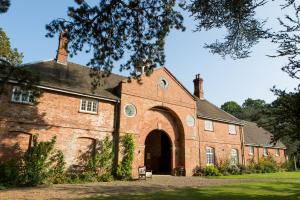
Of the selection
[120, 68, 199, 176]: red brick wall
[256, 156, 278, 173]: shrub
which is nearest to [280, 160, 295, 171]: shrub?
[256, 156, 278, 173]: shrub

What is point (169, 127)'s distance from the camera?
26.3m

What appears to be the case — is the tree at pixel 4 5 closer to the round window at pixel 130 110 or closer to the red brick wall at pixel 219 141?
the round window at pixel 130 110

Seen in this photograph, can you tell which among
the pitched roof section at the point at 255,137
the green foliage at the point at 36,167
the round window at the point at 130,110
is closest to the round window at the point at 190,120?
the round window at the point at 130,110

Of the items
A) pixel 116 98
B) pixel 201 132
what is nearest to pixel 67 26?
pixel 116 98

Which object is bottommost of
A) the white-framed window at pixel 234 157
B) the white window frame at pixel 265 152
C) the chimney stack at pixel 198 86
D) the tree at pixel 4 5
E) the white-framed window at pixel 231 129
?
the white-framed window at pixel 234 157

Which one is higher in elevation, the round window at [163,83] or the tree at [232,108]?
the tree at [232,108]

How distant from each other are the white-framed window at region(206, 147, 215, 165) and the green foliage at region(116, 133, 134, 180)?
34.7ft

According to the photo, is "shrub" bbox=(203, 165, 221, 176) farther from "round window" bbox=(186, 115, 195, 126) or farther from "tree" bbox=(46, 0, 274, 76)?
"tree" bbox=(46, 0, 274, 76)

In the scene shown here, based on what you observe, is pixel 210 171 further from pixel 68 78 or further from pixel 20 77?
pixel 20 77

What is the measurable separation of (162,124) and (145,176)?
245 inches

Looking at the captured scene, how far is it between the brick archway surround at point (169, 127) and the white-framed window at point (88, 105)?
15.0 feet

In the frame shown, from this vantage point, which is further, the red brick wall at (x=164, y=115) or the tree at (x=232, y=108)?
the tree at (x=232, y=108)

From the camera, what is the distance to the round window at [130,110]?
22594 millimetres

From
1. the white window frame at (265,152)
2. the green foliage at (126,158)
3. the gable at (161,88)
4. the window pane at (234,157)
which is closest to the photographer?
the green foliage at (126,158)
